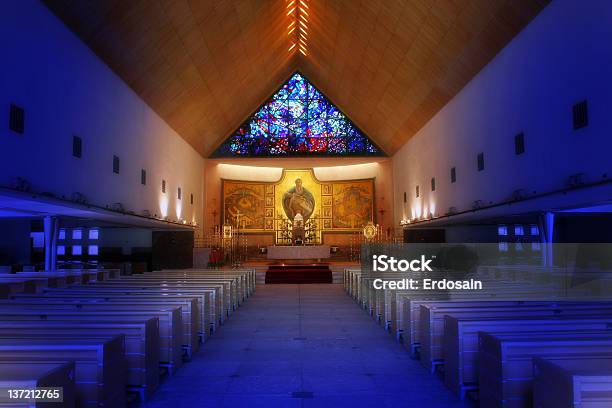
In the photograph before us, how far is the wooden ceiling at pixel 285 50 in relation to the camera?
13781 millimetres

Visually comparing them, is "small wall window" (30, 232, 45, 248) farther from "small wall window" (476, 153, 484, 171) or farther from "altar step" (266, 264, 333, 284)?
"small wall window" (476, 153, 484, 171)

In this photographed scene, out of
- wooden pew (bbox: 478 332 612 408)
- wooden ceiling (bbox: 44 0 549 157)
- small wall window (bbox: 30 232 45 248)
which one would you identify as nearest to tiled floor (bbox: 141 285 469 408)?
wooden pew (bbox: 478 332 612 408)

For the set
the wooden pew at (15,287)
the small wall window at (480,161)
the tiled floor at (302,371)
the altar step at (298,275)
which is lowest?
A: the tiled floor at (302,371)

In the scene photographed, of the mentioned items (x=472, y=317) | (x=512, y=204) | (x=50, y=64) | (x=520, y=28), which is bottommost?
(x=472, y=317)

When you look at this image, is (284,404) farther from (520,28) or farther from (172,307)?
(520,28)

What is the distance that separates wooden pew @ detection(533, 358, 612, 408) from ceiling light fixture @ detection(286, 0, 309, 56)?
1924 centimetres

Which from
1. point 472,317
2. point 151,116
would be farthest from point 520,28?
point 151,116

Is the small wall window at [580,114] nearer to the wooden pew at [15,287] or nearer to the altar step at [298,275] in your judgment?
the wooden pew at [15,287]

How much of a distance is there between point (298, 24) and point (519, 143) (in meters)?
12.8

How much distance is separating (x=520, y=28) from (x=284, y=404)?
12.1 metres

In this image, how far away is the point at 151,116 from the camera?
19.6 m

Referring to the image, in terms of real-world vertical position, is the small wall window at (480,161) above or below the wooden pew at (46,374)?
above

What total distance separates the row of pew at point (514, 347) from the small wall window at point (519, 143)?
21.3 ft

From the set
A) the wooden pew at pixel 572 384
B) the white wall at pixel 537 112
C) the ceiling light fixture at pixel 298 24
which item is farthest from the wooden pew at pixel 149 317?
the ceiling light fixture at pixel 298 24
